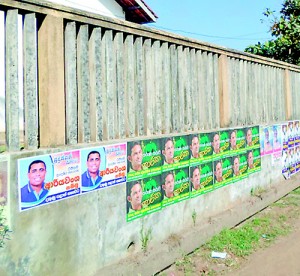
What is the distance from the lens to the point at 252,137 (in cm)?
631

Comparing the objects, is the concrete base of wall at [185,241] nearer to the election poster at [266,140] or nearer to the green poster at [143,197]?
the green poster at [143,197]

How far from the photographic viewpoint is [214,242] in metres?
4.81

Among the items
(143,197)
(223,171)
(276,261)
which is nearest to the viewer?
(143,197)

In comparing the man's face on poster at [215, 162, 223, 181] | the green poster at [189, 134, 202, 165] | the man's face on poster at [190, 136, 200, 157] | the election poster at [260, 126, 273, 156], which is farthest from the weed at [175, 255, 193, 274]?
the election poster at [260, 126, 273, 156]

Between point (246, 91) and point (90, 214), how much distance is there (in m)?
3.81

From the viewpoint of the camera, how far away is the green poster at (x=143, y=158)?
3.82m

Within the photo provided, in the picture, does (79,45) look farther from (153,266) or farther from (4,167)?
(153,266)

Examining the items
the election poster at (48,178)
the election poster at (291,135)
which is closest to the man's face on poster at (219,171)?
the election poster at (48,178)

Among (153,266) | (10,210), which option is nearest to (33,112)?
(10,210)

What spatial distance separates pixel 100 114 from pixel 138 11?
9040 mm

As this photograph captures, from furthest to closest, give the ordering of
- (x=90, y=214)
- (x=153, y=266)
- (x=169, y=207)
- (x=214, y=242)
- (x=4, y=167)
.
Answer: (x=214, y=242) < (x=169, y=207) < (x=153, y=266) < (x=90, y=214) < (x=4, y=167)

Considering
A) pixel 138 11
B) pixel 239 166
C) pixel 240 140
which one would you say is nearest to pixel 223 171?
pixel 239 166

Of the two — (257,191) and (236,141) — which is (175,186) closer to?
(236,141)

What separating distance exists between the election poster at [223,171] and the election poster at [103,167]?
6.38 ft
